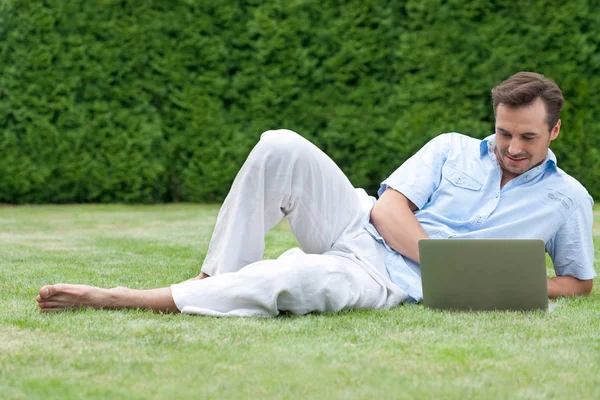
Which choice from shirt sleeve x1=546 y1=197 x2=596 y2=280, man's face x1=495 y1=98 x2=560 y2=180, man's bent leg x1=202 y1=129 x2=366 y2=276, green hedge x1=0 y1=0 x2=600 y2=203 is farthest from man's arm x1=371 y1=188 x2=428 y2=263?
green hedge x1=0 y1=0 x2=600 y2=203

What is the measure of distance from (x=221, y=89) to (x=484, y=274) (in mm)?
6600

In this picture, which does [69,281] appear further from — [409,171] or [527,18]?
[527,18]

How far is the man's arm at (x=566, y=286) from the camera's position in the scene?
3.53 meters

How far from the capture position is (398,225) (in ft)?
11.2

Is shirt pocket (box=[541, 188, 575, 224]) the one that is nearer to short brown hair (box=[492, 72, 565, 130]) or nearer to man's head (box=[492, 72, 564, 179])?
man's head (box=[492, 72, 564, 179])

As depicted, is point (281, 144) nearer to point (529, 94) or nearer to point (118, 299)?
point (118, 299)

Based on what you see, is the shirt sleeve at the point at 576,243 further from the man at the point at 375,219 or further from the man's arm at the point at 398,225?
the man's arm at the point at 398,225

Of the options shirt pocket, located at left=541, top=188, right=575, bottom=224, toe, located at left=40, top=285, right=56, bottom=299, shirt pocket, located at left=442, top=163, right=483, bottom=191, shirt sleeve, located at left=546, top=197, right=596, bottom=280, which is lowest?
toe, located at left=40, top=285, right=56, bottom=299

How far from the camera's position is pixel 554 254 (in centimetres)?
351

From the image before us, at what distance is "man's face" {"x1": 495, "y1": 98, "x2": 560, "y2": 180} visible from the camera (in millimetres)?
3252

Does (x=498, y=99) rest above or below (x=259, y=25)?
below

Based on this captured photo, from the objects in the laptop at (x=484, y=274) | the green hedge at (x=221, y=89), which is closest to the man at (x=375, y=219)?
the laptop at (x=484, y=274)

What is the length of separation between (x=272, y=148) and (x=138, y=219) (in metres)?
4.78

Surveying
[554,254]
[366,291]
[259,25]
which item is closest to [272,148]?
[366,291]
